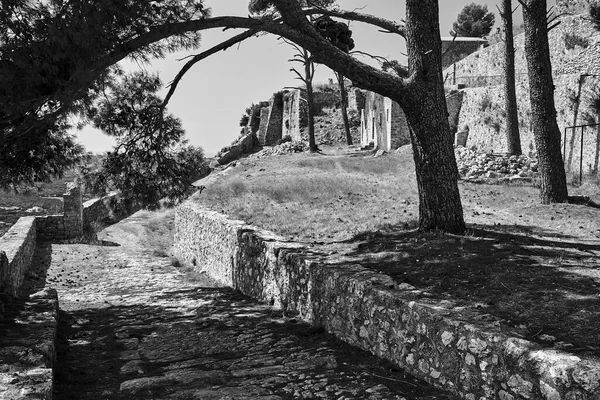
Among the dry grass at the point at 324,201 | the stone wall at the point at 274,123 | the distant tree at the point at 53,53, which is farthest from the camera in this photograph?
the stone wall at the point at 274,123

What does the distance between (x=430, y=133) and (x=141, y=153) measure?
4905 mm

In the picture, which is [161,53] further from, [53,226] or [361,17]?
[53,226]

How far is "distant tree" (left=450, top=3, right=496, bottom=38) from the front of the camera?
53.4m

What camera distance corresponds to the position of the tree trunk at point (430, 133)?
316 inches

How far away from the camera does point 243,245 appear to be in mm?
9945

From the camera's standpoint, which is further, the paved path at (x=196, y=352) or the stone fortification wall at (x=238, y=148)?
the stone fortification wall at (x=238, y=148)

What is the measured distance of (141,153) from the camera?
9.63 metres

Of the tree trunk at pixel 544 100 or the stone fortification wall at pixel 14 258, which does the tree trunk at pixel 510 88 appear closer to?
the tree trunk at pixel 544 100

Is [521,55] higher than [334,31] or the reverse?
higher

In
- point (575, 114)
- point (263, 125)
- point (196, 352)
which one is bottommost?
point (196, 352)

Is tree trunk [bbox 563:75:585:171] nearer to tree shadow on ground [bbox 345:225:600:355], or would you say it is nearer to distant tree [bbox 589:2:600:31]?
distant tree [bbox 589:2:600:31]

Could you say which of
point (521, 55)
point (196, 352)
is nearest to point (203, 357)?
point (196, 352)

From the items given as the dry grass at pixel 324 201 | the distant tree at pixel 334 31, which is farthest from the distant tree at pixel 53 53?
the dry grass at pixel 324 201

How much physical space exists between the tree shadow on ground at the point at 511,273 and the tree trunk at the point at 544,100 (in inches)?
129
